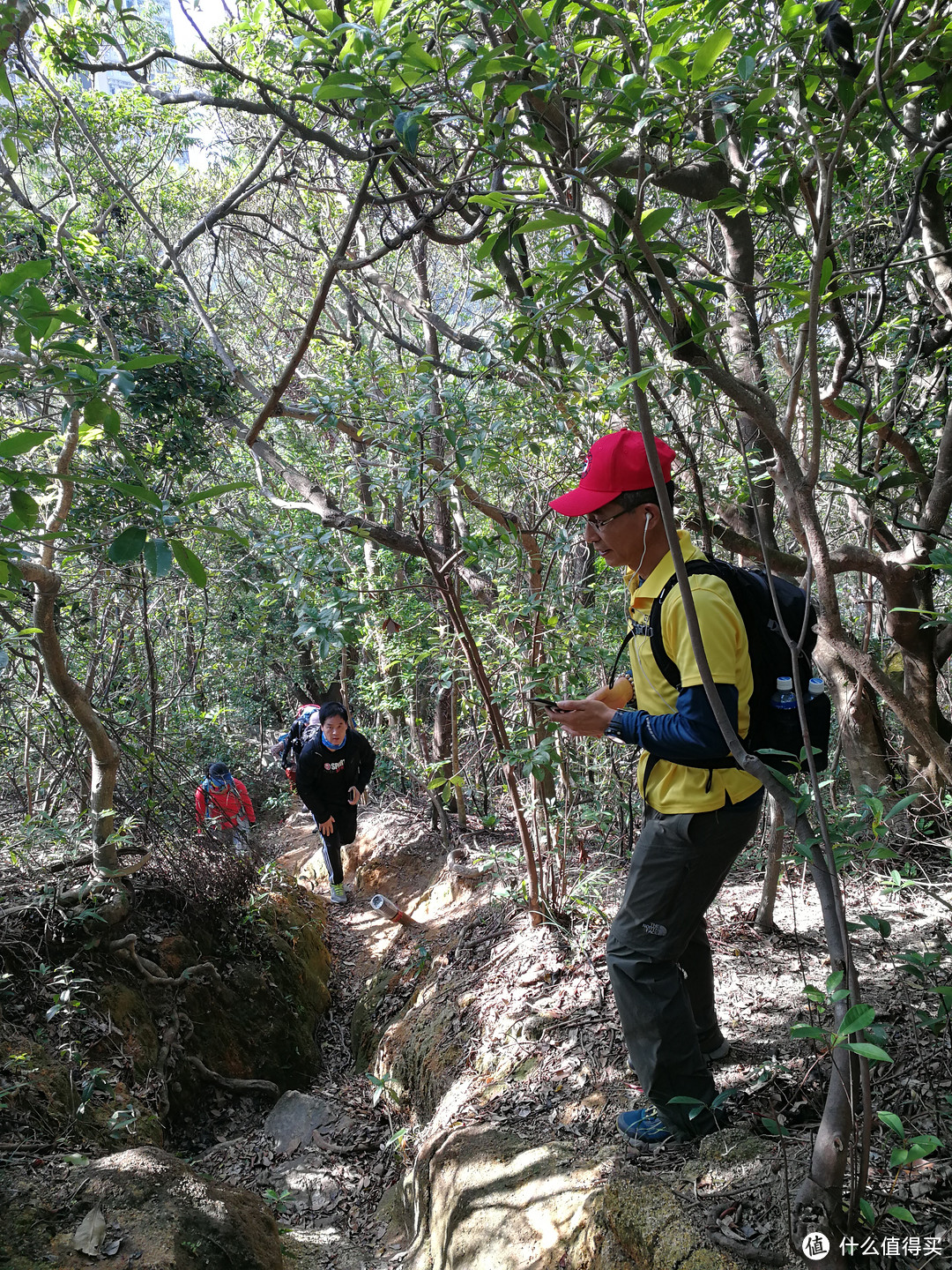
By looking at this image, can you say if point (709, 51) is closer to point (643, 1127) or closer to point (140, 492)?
point (140, 492)

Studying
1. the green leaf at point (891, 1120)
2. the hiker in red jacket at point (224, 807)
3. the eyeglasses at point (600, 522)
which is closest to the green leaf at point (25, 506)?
the eyeglasses at point (600, 522)

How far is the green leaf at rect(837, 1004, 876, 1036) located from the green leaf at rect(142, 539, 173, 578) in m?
1.56

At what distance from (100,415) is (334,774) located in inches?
212

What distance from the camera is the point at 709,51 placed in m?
1.80

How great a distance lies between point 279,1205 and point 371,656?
559 centimetres

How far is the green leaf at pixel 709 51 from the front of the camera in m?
1.77

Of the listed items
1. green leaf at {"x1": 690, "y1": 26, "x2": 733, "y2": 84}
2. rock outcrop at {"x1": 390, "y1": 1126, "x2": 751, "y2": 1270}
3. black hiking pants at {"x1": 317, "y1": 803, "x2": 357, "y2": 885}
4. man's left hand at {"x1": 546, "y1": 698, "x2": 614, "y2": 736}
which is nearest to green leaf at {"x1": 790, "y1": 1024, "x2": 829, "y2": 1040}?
rock outcrop at {"x1": 390, "y1": 1126, "x2": 751, "y2": 1270}

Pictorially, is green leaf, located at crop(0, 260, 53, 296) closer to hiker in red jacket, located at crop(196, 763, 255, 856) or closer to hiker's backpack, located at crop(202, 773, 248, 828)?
hiker in red jacket, located at crop(196, 763, 255, 856)

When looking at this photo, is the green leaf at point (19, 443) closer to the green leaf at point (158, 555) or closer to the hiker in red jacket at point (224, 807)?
the green leaf at point (158, 555)

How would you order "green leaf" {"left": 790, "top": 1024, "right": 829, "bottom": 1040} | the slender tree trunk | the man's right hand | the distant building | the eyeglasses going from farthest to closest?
the distant building < the slender tree trunk < the man's right hand < the eyeglasses < "green leaf" {"left": 790, "top": 1024, "right": 829, "bottom": 1040}

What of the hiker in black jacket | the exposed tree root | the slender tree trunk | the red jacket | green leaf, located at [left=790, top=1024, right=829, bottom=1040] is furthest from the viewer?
the hiker in black jacket

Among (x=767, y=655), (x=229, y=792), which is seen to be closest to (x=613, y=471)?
(x=767, y=655)

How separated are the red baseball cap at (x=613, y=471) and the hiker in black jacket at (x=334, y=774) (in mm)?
4827

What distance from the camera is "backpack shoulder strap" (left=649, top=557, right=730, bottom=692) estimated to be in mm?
2223
